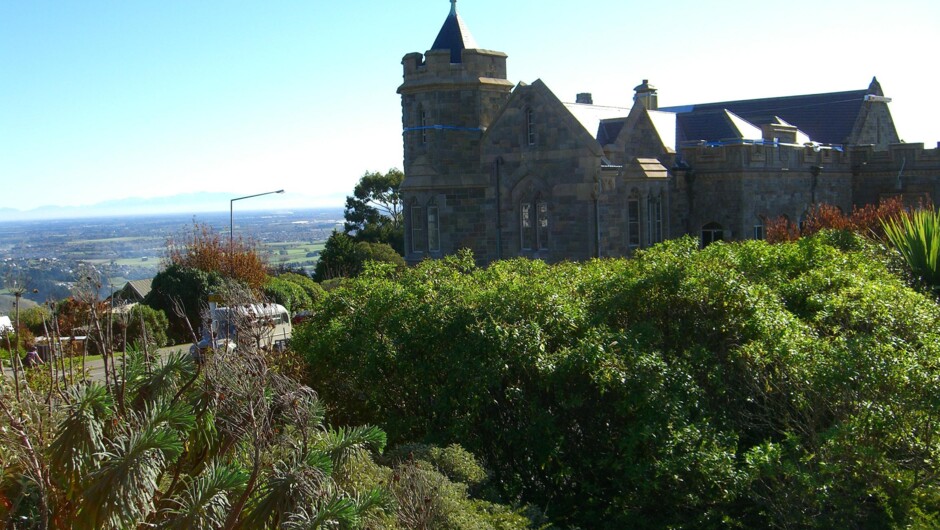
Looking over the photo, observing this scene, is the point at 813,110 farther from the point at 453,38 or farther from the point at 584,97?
the point at 453,38

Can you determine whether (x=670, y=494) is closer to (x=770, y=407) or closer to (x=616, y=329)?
(x=770, y=407)

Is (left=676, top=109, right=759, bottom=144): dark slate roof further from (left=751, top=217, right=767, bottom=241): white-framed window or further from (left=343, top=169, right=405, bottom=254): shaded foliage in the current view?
(left=343, top=169, right=405, bottom=254): shaded foliage

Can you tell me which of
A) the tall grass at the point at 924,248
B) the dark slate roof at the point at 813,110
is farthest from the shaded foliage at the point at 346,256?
the tall grass at the point at 924,248

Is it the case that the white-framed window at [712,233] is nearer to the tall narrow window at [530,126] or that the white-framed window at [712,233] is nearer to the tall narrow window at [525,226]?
the tall narrow window at [525,226]

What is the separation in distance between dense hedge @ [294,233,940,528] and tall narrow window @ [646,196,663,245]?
14.1 m

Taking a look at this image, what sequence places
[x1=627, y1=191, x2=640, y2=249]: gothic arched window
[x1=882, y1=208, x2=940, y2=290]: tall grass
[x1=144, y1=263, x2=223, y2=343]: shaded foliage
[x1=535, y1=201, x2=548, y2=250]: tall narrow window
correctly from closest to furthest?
[x1=882, y1=208, x2=940, y2=290]: tall grass < [x1=627, y1=191, x2=640, y2=249]: gothic arched window < [x1=535, y1=201, x2=548, y2=250]: tall narrow window < [x1=144, y1=263, x2=223, y2=343]: shaded foliage

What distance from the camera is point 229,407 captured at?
7.78 meters

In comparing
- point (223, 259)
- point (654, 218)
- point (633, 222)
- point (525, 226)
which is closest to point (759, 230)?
point (654, 218)

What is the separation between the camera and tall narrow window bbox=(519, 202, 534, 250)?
28641 mm

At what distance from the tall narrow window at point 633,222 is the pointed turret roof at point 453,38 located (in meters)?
7.42

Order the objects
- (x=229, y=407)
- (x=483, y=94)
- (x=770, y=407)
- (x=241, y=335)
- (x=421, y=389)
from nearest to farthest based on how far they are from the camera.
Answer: (x=229, y=407), (x=241, y=335), (x=770, y=407), (x=421, y=389), (x=483, y=94)

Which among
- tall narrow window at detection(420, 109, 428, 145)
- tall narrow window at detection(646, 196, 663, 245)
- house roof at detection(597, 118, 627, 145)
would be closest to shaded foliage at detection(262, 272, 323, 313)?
tall narrow window at detection(420, 109, 428, 145)

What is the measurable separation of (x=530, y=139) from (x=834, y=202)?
1313 cm

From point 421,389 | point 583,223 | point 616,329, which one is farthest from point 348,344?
point 583,223
